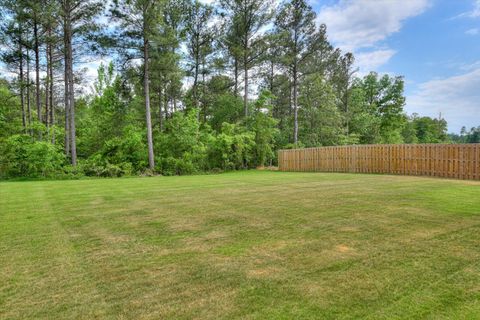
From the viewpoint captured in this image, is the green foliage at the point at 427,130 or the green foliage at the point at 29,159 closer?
the green foliage at the point at 29,159

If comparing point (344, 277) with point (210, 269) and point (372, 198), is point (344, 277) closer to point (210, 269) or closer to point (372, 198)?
point (210, 269)

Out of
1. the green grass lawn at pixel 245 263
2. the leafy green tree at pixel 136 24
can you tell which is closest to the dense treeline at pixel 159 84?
the leafy green tree at pixel 136 24

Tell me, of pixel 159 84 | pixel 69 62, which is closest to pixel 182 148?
pixel 159 84

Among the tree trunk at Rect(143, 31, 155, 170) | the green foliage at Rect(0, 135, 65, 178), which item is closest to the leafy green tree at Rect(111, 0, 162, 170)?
the tree trunk at Rect(143, 31, 155, 170)

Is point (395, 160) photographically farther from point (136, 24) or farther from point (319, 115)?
point (136, 24)

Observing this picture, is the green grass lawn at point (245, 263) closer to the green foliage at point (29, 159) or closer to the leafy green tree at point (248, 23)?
the green foliage at point (29, 159)

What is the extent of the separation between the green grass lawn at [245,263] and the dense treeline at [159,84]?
13.1m

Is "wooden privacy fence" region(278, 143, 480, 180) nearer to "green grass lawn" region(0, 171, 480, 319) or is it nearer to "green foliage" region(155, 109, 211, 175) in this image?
"green foliage" region(155, 109, 211, 175)

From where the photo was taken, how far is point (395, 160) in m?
14.4

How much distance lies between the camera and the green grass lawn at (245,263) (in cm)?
212

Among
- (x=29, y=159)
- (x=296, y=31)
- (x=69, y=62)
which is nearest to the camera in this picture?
(x=29, y=159)

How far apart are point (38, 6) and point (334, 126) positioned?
2190 cm

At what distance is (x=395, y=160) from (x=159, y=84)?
1429cm

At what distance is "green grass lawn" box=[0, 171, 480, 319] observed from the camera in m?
2.12
